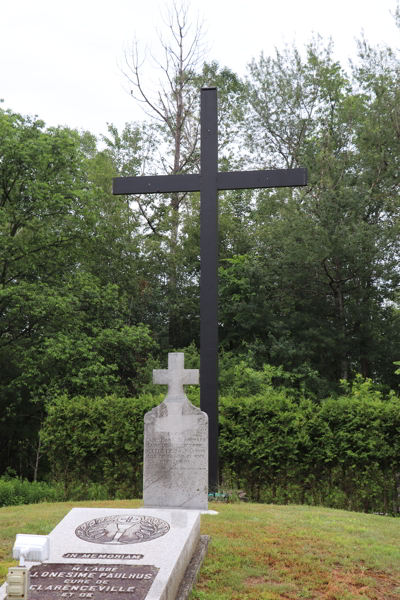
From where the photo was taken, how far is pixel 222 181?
8.56 meters

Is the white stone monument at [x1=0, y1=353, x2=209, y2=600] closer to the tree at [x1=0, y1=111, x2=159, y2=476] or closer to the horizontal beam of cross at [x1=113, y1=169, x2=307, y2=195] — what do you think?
the horizontal beam of cross at [x1=113, y1=169, x2=307, y2=195]

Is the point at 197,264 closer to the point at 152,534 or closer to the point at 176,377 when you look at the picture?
the point at 176,377

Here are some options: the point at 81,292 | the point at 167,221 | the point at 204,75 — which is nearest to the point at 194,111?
the point at 204,75

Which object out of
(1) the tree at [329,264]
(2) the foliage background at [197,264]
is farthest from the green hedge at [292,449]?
(1) the tree at [329,264]

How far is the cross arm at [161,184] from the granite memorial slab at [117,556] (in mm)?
4775

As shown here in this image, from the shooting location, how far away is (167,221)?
22828 mm

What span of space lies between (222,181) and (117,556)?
5606mm

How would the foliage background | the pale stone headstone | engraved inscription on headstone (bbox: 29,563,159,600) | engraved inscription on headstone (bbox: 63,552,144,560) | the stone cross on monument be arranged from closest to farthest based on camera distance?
engraved inscription on headstone (bbox: 29,563,159,600)
engraved inscription on headstone (bbox: 63,552,144,560)
the pale stone headstone
the stone cross on monument
the foliage background

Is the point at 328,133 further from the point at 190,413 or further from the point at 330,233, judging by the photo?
the point at 190,413

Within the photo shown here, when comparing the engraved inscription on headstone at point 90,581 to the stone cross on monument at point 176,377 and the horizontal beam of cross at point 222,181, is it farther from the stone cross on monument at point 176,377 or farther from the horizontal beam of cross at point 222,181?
the horizontal beam of cross at point 222,181

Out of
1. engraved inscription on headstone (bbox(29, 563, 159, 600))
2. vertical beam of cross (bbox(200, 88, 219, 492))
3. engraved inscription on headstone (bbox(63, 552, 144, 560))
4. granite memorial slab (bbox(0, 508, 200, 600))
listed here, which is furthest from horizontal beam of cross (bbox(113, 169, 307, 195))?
engraved inscription on headstone (bbox(29, 563, 159, 600))

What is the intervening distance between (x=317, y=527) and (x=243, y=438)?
325 cm

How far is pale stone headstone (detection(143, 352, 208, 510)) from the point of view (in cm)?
701

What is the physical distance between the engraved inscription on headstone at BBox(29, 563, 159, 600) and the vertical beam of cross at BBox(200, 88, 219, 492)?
386cm
